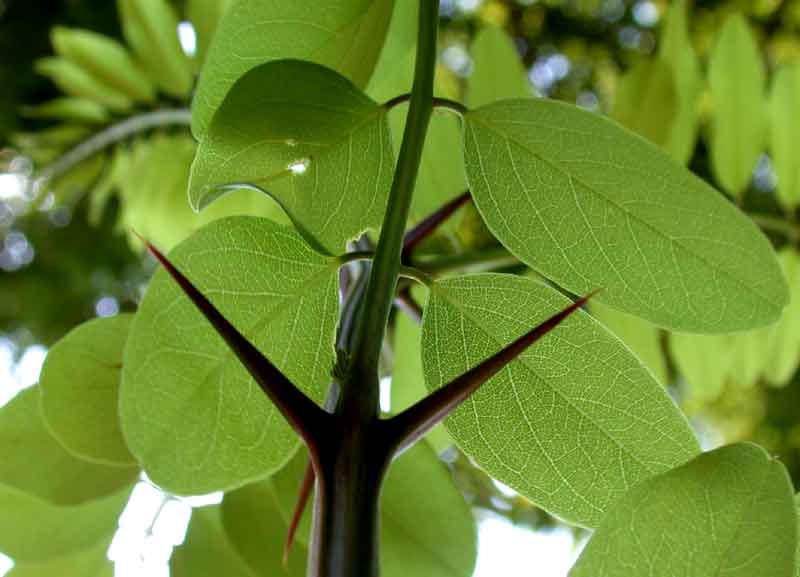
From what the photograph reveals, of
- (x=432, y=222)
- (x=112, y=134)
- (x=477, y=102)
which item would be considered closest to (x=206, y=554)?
(x=432, y=222)

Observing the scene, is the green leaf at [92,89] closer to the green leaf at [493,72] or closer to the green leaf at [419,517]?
the green leaf at [493,72]

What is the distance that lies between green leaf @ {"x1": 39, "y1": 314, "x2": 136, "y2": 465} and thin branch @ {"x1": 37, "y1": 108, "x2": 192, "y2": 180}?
35cm

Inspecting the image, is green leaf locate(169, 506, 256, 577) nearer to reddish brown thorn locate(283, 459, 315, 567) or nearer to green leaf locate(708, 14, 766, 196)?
reddish brown thorn locate(283, 459, 315, 567)

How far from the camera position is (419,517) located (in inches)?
10.8

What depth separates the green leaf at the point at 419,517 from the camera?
272mm

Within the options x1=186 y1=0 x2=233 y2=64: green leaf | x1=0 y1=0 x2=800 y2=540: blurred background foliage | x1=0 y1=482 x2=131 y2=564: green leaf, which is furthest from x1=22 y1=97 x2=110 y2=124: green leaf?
x1=0 y1=482 x2=131 y2=564: green leaf

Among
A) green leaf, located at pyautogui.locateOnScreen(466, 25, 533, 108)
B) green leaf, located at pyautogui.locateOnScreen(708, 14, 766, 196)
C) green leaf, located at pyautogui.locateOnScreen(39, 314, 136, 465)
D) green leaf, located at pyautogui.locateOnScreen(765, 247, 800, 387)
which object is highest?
green leaf, located at pyautogui.locateOnScreen(708, 14, 766, 196)

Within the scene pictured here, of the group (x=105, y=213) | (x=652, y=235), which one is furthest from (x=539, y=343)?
(x=105, y=213)

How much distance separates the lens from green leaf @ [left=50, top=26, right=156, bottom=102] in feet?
2.20

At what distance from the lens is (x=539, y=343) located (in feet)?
0.71

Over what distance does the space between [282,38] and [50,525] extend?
0.17 meters

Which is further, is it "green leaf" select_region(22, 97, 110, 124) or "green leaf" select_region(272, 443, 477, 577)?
"green leaf" select_region(22, 97, 110, 124)

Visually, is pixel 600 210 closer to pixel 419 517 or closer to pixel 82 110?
pixel 419 517

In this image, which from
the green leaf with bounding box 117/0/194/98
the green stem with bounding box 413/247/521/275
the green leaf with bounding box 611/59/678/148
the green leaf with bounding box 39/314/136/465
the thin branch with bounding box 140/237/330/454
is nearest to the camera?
the thin branch with bounding box 140/237/330/454
